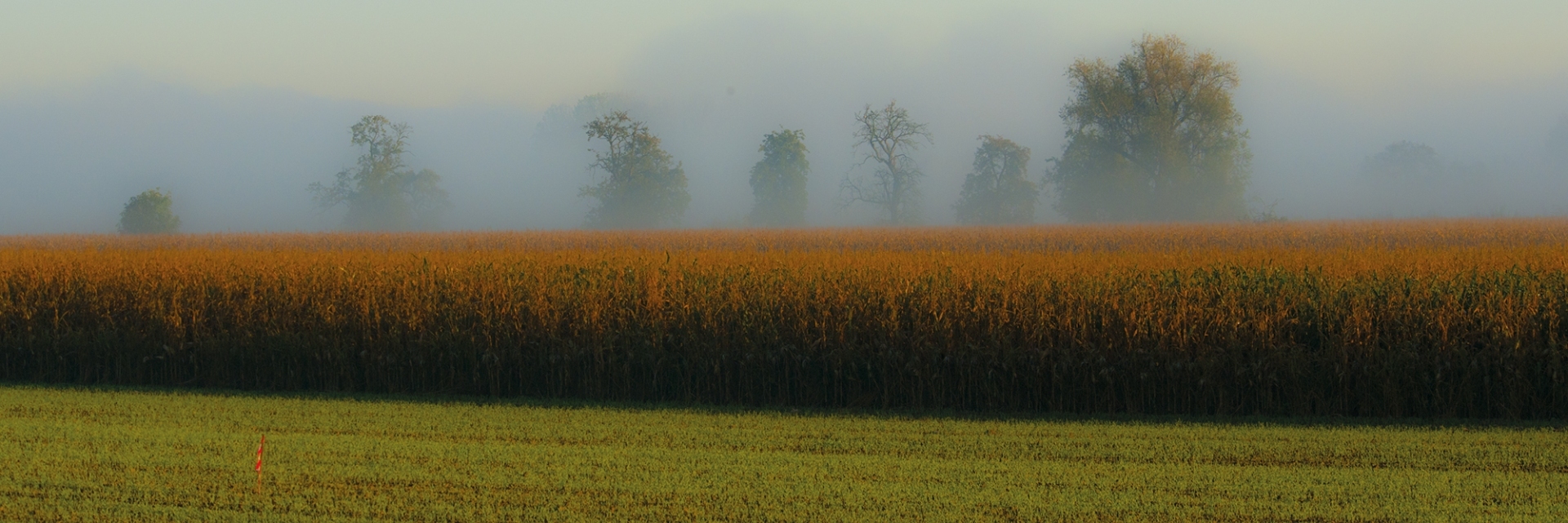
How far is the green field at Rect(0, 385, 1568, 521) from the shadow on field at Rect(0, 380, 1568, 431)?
2.4 inches

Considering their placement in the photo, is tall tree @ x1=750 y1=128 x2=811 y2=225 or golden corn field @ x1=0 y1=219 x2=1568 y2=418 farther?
tall tree @ x1=750 y1=128 x2=811 y2=225

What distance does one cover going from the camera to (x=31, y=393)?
32.0 feet

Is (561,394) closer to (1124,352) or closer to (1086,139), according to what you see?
(1124,352)

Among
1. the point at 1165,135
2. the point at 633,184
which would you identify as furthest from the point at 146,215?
the point at 1165,135

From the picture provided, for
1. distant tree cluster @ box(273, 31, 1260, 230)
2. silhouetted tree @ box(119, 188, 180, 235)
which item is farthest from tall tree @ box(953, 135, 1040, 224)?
silhouetted tree @ box(119, 188, 180, 235)

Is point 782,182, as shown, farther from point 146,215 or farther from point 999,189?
point 146,215

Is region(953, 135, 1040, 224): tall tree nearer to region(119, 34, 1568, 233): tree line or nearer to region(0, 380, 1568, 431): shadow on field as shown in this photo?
region(119, 34, 1568, 233): tree line

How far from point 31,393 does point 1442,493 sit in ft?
35.3

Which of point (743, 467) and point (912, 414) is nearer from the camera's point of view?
point (743, 467)

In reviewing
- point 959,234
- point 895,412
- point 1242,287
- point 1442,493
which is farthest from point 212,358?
point 959,234

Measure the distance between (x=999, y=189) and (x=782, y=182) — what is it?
34.4ft

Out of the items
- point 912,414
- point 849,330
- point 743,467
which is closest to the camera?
point 743,467

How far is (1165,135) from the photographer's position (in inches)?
1810

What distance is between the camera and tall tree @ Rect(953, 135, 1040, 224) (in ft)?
176
